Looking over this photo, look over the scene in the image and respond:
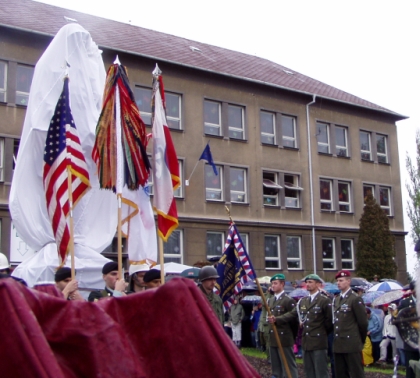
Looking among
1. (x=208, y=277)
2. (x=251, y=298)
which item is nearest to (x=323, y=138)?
(x=251, y=298)

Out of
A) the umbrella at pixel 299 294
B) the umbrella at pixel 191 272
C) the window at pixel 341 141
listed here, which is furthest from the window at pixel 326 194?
the umbrella at pixel 299 294

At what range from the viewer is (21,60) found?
86.5 ft

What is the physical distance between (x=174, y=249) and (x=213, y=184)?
3.78m

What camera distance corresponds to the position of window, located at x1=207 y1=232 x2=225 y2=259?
102 feet

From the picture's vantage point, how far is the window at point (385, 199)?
38562 mm

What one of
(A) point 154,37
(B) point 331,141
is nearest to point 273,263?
(B) point 331,141

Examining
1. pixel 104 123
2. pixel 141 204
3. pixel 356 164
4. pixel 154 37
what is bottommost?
pixel 141 204

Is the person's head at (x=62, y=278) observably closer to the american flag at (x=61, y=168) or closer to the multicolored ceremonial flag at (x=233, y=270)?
the american flag at (x=61, y=168)

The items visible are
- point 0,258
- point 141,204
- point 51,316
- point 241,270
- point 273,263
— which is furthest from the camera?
point 273,263

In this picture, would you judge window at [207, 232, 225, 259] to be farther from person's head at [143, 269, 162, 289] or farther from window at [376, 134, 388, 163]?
person's head at [143, 269, 162, 289]

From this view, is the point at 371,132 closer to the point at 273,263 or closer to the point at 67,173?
the point at 273,263

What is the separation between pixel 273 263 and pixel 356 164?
8.26 meters

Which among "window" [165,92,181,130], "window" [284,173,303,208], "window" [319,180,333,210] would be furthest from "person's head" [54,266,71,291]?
"window" [319,180,333,210]

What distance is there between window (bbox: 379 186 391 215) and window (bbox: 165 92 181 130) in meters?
14.1
